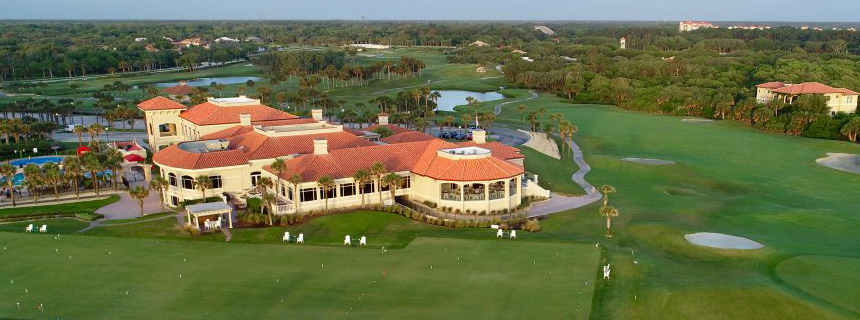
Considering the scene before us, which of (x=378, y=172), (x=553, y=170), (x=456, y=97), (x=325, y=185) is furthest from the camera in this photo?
(x=456, y=97)

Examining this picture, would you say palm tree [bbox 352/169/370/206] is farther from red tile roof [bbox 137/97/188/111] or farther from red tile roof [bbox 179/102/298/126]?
red tile roof [bbox 137/97/188/111]

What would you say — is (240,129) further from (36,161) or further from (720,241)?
(720,241)

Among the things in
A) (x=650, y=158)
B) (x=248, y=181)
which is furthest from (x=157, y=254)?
(x=650, y=158)

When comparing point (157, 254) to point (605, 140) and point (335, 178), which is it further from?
point (605, 140)

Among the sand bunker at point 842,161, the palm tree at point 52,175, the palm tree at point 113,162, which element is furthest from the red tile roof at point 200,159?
the sand bunker at point 842,161

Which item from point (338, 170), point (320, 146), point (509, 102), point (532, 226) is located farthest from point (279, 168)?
point (509, 102)

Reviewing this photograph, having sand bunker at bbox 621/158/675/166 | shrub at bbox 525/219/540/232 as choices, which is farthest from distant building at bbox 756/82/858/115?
shrub at bbox 525/219/540/232
